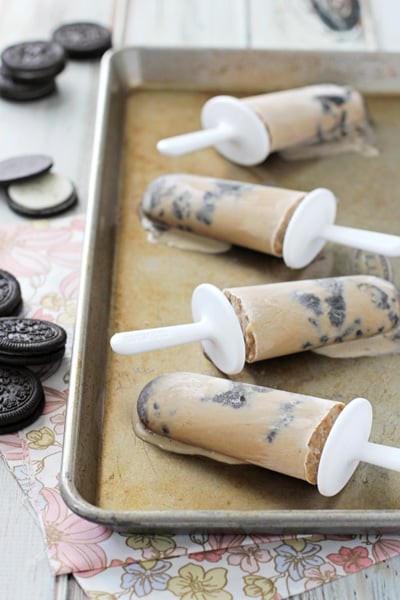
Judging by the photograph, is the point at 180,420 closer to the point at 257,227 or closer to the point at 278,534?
the point at 278,534

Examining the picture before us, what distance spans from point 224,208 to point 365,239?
29cm

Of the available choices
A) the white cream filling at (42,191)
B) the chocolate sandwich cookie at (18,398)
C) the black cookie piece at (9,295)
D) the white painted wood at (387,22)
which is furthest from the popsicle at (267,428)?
the white painted wood at (387,22)

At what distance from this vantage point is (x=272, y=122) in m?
1.98

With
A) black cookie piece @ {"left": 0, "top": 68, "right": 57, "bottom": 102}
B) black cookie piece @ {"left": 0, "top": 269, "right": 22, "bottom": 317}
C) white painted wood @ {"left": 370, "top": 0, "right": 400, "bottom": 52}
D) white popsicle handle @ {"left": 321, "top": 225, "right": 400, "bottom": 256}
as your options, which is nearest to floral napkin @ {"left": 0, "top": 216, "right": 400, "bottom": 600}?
black cookie piece @ {"left": 0, "top": 269, "right": 22, "bottom": 317}

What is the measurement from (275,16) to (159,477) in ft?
6.33

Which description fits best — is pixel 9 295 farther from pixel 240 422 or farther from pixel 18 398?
pixel 240 422

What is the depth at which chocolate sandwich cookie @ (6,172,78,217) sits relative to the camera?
1.98 metres

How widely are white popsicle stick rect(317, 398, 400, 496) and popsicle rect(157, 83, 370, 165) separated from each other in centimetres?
80

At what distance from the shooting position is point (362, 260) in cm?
181

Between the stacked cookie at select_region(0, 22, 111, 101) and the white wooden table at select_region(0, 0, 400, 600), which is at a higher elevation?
the stacked cookie at select_region(0, 22, 111, 101)

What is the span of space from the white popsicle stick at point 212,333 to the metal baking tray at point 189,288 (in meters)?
0.07

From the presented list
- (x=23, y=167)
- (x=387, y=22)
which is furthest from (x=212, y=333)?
(x=387, y=22)

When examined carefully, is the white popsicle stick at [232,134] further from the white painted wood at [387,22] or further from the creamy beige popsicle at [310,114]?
the white painted wood at [387,22]

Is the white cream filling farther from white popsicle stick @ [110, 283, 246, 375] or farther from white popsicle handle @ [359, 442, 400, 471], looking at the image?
white popsicle handle @ [359, 442, 400, 471]
